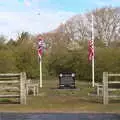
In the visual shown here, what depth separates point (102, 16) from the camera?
3071 inches

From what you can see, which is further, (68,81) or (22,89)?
(68,81)

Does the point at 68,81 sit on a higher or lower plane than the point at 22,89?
higher

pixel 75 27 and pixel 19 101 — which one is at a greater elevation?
pixel 75 27

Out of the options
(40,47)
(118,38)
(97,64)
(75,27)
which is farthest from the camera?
(75,27)

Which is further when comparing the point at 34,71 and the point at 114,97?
the point at 34,71

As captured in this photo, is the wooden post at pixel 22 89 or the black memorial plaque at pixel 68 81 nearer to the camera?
the wooden post at pixel 22 89

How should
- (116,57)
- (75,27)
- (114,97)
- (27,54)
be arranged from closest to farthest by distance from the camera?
(114,97) < (116,57) < (27,54) < (75,27)

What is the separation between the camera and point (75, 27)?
264 feet

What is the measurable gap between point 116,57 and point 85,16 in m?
38.7

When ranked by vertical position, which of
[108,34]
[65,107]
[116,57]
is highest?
[108,34]

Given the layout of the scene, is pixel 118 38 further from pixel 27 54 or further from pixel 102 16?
pixel 27 54

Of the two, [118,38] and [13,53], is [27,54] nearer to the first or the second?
[13,53]

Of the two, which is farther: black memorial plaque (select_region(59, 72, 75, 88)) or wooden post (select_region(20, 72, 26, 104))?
black memorial plaque (select_region(59, 72, 75, 88))

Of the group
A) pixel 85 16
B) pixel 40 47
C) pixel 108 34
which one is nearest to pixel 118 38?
pixel 108 34
